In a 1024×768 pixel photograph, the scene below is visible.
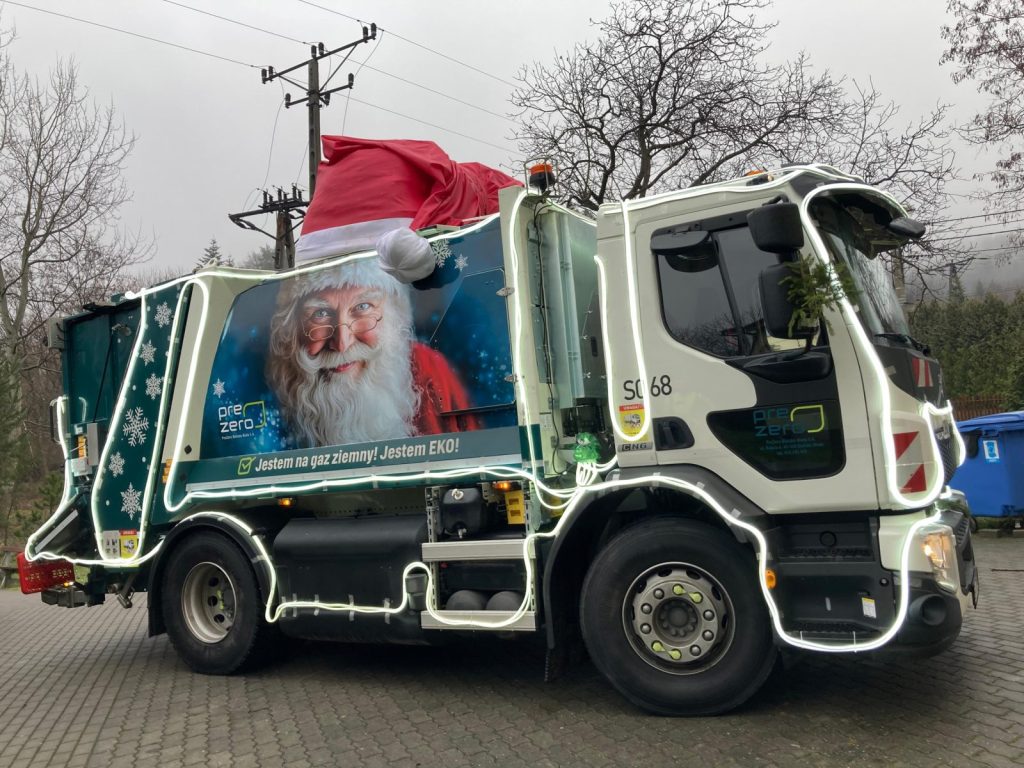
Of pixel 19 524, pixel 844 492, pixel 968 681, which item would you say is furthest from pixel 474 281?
pixel 19 524

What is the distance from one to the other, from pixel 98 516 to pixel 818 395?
570cm

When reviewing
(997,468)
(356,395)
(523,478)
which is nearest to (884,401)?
(523,478)

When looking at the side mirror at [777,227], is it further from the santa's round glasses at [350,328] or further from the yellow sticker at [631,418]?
the santa's round glasses at [350,328]

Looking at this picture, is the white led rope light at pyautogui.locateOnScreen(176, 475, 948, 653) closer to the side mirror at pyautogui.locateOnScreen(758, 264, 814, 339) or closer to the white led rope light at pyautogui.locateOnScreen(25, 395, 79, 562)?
Result: the side mirror at pyautogui.locateOnScreen(758, 264, 814, 339)

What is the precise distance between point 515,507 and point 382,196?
7.82 ft

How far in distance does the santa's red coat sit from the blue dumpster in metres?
7.20

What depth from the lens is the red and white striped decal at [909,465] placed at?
4.05 meters

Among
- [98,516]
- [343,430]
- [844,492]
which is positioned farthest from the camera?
[98,516]

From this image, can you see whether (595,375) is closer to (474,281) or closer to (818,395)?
(474,281)

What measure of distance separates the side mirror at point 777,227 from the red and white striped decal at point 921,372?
3.38 feet

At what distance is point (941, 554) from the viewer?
398cm

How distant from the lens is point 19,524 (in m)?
18.4

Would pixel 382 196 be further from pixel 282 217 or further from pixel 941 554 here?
pixel 282 217

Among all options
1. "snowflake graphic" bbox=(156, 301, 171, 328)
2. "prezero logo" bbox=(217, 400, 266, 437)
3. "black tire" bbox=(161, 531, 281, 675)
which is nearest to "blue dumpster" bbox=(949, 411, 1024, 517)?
"prezero logo" bbox=(217, 400, 266, 437)
